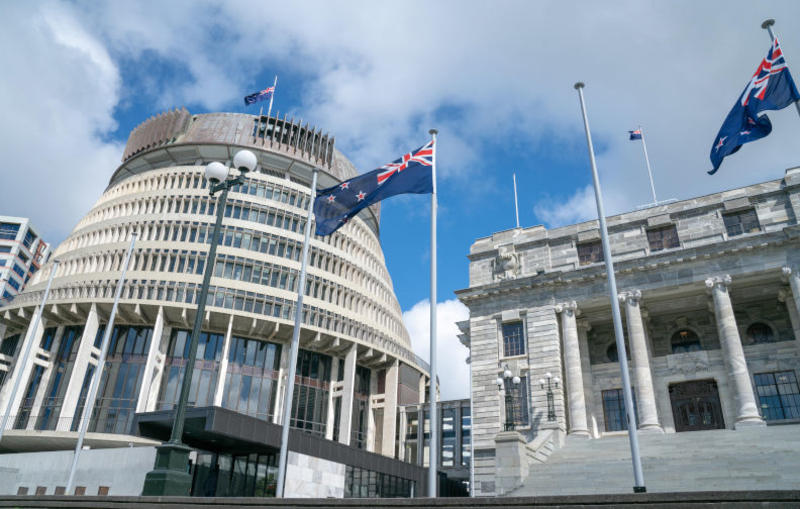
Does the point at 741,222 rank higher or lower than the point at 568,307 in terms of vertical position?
higher

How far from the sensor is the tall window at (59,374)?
53125 millimetres

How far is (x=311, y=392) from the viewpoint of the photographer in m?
62.7

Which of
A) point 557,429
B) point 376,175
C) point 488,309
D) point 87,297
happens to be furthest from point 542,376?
point 87,297

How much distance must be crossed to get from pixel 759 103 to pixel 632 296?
1947 centimetres

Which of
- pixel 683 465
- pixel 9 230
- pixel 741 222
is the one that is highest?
pixel 9 230

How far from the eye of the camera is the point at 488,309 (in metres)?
40.9

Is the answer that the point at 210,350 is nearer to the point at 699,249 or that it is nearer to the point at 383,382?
the point at 383,382

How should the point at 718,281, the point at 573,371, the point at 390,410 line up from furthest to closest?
1. the point at 390,410
2. the point at 573,371
3. the point at 718,281

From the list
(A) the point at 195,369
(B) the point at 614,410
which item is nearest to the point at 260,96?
(A) the point at 195,369

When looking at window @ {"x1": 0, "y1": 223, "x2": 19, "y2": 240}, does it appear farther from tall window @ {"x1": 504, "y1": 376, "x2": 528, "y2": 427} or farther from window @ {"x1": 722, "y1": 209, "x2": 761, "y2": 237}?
window @ {"x1": 722, "y1": 209, "x2": 761, "y2": 237}

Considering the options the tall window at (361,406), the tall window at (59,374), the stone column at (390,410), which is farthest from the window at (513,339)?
the tall window at (59,374)

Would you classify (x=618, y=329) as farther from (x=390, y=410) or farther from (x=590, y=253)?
(x=390, y=410)

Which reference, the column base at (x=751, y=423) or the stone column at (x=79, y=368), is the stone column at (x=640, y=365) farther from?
the stone column at (x=79, y=368)

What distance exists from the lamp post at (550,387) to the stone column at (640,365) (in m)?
4.80
